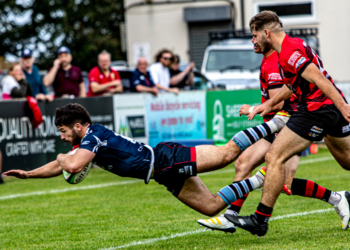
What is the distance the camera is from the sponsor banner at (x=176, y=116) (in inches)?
489

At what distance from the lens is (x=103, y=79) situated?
40.2ft

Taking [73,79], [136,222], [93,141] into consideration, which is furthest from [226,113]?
[93,141]

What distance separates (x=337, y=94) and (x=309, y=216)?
78.8 inches

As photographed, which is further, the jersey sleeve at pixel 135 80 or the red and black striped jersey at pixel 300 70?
the jersey sleeve at pixel 135 80

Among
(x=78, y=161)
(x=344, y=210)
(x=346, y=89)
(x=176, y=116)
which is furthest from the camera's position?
(x=346, y=89)

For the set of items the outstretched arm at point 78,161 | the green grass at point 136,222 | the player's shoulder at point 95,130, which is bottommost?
the green grass at point 136,222

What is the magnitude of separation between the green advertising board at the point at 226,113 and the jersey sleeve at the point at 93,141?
8.01 m

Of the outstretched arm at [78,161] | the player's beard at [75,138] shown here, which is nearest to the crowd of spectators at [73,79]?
the player's beard at [75,138]

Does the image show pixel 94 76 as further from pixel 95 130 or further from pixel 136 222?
pixel 95 130

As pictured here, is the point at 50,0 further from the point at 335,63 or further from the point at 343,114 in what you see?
the point at 343,114

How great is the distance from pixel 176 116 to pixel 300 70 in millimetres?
7801

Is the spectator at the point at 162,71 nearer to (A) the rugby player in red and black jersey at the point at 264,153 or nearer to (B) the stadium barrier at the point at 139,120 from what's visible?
(B) the stadium barrier at the point at 139,120

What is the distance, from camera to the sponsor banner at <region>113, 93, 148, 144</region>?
12.1m

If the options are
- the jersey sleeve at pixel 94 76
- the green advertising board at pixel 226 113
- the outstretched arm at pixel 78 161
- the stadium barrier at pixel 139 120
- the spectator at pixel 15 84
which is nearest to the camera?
the outstretched arm at pixel 78 161
